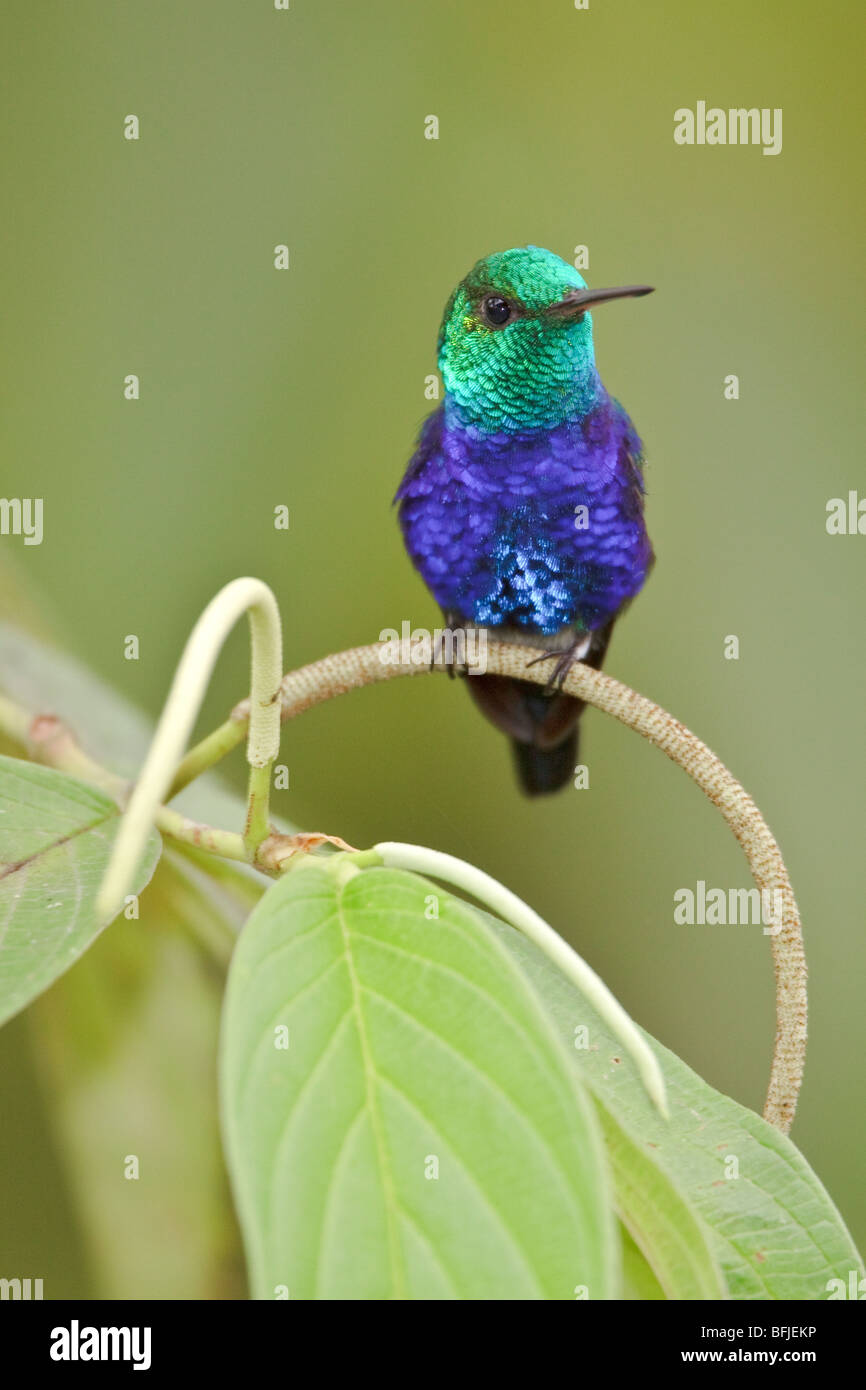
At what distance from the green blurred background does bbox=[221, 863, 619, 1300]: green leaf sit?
3.32 feet

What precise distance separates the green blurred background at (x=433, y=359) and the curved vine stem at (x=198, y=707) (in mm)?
923

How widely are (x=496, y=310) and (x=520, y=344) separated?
0.04 meters

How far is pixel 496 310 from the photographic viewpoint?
44.6 inches

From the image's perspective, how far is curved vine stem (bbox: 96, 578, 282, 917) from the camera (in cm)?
38

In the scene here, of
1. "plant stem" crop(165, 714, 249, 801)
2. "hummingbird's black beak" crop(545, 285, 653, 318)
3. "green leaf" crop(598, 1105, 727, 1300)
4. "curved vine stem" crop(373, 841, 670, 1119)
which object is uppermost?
"hummingbird's black beak" crop(545, 285, 653, 318)

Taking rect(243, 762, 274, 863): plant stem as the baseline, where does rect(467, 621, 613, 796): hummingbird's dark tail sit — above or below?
above

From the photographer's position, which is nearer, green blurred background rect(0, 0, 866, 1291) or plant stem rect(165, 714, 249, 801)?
plant stem rect(165, 714, 249, 801)

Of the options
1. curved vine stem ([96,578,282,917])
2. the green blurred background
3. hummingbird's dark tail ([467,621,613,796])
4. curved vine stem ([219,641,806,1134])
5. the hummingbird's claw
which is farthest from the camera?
the green blurred background

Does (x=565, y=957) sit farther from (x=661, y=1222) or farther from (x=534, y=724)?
→ (x=534, y=724)

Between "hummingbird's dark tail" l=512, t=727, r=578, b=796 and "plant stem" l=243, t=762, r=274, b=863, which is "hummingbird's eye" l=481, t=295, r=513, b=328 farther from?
"plant stem" l=243, t=762, r=274, b=863

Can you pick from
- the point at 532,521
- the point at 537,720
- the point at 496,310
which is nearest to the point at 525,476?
the point at 532,521

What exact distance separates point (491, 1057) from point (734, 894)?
122cm

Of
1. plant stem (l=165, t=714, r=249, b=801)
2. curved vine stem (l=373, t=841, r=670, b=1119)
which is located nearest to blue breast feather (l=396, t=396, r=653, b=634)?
plant stem (l=165, t=714, r=249, b=801)
